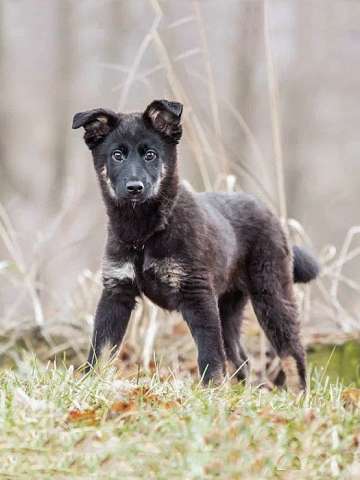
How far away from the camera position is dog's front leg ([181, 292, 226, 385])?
5.83m

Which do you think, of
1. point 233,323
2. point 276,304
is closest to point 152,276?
point 276,304

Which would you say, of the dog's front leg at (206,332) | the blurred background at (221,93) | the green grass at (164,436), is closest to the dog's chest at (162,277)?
the dog's front leg at (206,332)

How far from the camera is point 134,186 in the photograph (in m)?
5.72

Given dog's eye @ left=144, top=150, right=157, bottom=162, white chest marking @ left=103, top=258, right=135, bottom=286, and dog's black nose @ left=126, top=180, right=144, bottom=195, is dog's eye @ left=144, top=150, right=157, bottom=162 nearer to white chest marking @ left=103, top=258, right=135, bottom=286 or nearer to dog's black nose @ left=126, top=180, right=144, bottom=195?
dog's black nose @ left=126, top=180, right=144, bottom=195

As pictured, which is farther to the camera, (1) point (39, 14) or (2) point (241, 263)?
(1) point (39, 14)

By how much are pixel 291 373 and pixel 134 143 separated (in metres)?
1.76

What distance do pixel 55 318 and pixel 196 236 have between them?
8.83ft

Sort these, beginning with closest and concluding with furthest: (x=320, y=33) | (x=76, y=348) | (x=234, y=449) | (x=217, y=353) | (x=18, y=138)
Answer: (x=234, y=449)
(x=217, y=353)
(x=76, y=348)
(x=320, y=33)
(x=18, y=138)

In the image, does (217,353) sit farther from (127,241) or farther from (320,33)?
(320,33)

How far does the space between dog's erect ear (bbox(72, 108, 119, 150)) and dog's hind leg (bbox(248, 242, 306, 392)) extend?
126cm

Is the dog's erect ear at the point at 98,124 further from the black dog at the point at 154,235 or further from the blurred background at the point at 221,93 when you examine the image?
the blurred background at the point at 221,93

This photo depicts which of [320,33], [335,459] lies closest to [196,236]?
[335,459]

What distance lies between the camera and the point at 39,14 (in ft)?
60.5

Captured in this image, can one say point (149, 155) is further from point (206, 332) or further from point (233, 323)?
point (233, 323)
